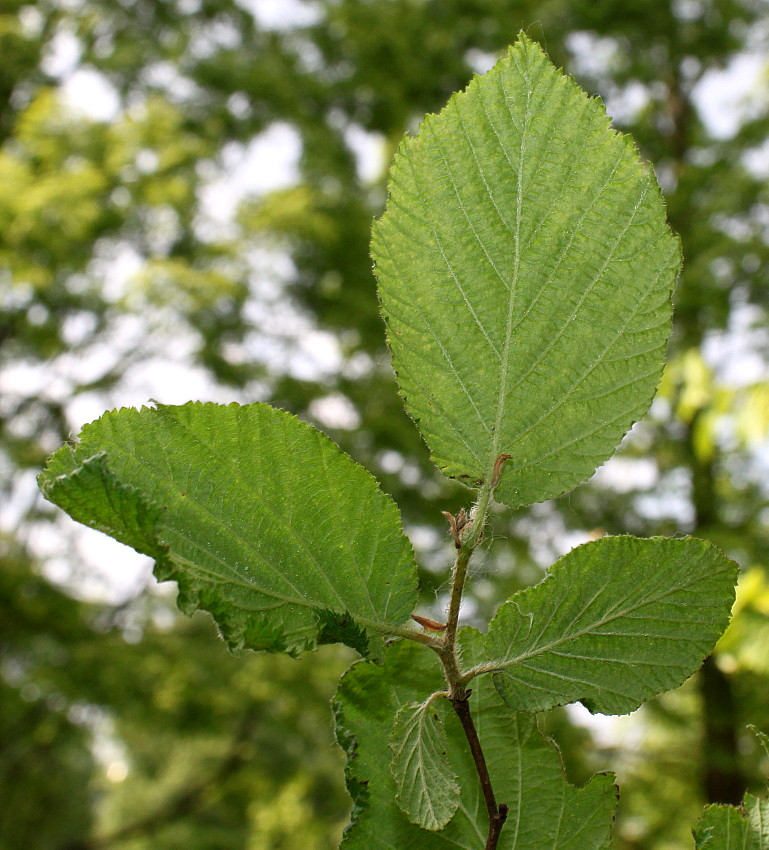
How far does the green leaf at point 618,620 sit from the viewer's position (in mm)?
224

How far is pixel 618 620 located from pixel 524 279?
0.35ft

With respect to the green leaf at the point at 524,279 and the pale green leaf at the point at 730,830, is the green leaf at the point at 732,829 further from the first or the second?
Result: the green leaf at the point at 524,279

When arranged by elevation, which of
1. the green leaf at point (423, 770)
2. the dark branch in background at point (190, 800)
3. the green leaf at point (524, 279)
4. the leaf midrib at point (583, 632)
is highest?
the dark branch in background at point (190, 800)

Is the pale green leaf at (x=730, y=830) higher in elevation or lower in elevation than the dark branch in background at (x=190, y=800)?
lower

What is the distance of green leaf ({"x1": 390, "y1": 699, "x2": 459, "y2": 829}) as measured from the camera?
8.9 inches

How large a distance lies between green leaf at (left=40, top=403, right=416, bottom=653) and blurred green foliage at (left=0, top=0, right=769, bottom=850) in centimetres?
361

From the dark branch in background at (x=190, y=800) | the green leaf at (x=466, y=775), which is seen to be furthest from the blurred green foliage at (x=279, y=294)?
the green leaf at (x=466, y=775)

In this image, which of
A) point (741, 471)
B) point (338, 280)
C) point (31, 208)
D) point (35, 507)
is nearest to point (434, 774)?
point (31, 208)

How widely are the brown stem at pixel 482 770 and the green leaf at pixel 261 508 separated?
4 cm

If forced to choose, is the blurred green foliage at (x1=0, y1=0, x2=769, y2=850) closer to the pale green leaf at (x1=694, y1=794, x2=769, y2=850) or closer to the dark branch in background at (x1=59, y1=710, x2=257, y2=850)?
the dark branch in background at (x1=59, y1=710, x2=257, y2=850)

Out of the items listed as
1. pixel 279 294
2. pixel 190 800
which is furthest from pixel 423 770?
pixel 190 800

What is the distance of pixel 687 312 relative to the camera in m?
4.80

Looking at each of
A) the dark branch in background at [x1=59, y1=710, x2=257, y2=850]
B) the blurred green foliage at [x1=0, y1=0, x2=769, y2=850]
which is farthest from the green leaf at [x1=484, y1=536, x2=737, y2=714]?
A: the dark branch in background at [x1=59, y1=710, x2=257, y2=850]

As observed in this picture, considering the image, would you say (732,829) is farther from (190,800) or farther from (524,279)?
(190,800)
